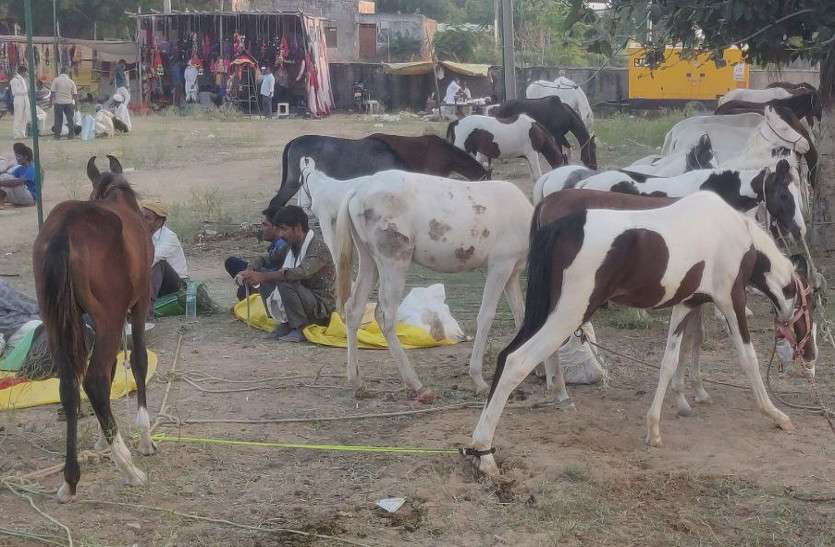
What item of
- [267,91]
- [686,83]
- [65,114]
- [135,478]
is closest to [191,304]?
[135,478]

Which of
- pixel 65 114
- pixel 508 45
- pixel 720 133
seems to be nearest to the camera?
pixel 720 133

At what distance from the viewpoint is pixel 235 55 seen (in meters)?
34.9

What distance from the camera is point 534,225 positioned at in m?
6.67

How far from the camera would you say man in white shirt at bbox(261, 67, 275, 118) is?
33562 mm

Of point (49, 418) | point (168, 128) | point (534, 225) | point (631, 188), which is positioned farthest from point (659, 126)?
point (49, 418)

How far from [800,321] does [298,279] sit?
378 centimetres

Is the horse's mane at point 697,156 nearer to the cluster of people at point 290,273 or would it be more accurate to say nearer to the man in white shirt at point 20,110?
the cluster of people at point 290,273

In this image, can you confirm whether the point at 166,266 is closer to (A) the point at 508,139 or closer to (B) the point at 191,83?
(A) the point at 508,139

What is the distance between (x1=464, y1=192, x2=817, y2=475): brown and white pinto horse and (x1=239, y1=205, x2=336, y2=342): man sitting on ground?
294cm

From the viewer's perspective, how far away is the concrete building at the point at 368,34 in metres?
48.2

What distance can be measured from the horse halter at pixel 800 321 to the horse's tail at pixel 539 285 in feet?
5.39

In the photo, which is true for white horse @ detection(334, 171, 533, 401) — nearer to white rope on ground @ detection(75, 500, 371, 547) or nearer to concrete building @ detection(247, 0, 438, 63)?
white rope on ground @ detection(75, 500, 371, 547)

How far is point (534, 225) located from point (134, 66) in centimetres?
3299

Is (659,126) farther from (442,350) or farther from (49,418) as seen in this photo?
(49,418)
